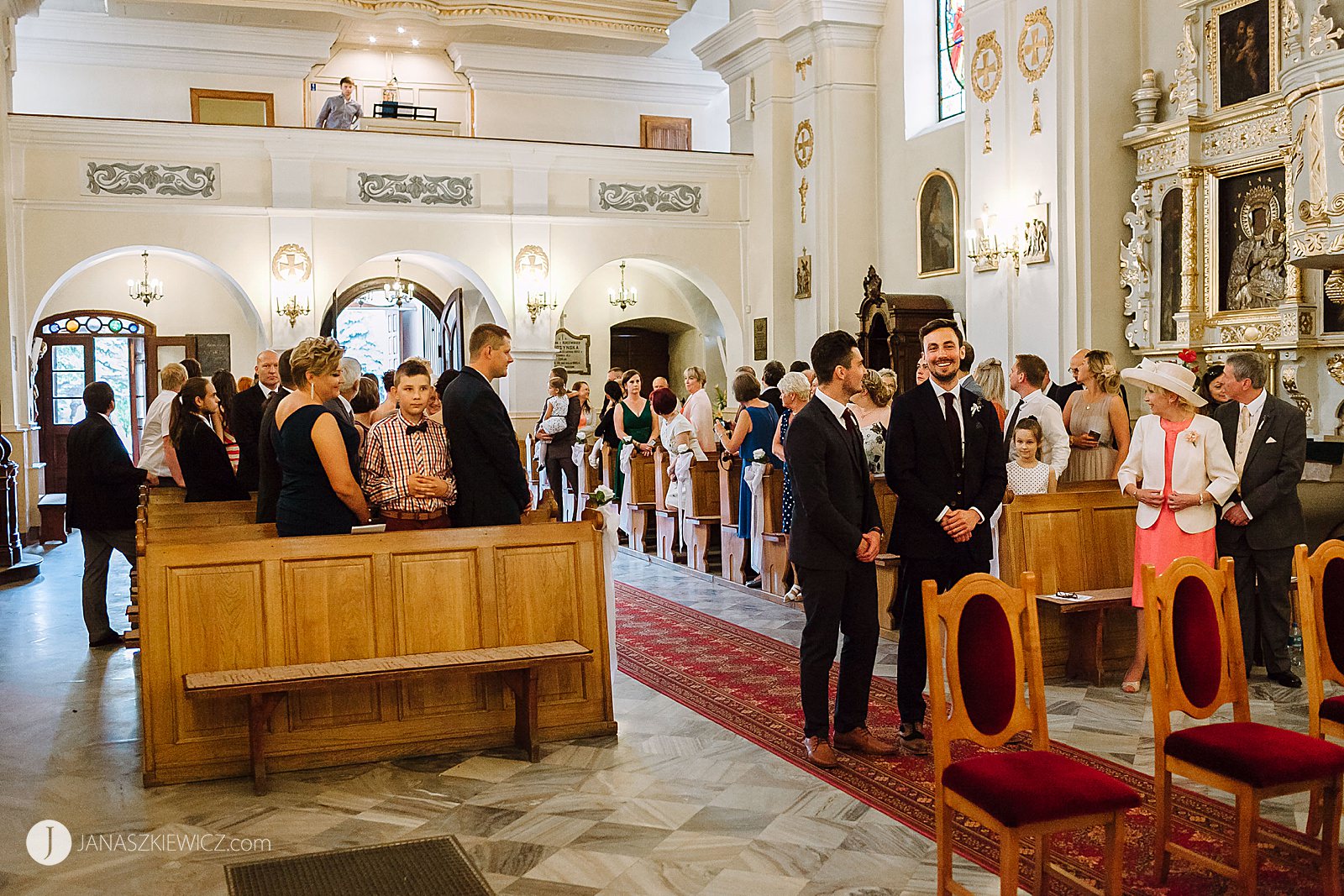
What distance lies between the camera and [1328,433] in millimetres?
8672

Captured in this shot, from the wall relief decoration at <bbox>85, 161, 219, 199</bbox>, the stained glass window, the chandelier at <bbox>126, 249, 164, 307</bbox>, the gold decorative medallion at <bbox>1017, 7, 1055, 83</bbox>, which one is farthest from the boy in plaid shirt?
the chandelier at <bbox>126, 249, 164, 307</bbox>

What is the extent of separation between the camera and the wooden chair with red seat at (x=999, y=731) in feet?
9.82

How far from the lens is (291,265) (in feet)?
44.5

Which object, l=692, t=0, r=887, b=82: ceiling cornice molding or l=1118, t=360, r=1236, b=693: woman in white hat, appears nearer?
l=1118, t=360, r=1236, b=693: woman in white hat

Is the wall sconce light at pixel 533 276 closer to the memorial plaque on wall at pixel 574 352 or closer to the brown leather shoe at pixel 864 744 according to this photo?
the memorial plaque on wall at pixel 574 352

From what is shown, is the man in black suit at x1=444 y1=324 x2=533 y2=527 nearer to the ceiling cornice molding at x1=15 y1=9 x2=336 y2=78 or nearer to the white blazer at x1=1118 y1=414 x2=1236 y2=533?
the white blazer at x1=1118 y1=414 x2=1236 y2=533

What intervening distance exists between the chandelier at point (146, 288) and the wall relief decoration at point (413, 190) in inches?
115

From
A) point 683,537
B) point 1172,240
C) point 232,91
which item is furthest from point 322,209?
point 1172,240

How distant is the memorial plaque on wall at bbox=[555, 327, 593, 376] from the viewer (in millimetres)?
17922

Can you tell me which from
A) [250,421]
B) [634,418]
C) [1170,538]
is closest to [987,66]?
[634,418]

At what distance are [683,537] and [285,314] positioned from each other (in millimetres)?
6189

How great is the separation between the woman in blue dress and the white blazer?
9.48 ft

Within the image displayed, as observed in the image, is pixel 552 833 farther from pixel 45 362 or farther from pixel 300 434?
pixel 45 362

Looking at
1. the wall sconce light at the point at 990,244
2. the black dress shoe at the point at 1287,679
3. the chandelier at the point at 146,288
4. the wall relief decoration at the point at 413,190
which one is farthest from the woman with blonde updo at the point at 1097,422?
the chandelier at the point at 146,288
